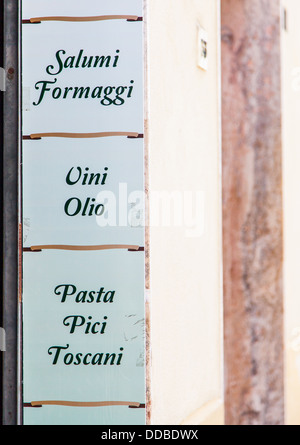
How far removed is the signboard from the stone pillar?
4.34ft

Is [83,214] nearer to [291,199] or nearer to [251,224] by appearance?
[251,224]

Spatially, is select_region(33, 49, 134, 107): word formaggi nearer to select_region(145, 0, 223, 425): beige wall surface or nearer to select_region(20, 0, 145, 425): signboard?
select_region(20, 0, 145, 425): signboard

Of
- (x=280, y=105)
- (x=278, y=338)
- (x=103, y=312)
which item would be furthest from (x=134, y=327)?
(x=280, y=105)

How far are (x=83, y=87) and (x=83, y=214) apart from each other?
0.58 meters

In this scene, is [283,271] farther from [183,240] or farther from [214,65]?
[214,65]

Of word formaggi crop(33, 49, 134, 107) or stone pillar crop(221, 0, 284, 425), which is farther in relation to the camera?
stone pillar crop(221, 0, 284, 425)

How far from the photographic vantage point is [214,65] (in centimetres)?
420

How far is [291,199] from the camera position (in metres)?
4.98

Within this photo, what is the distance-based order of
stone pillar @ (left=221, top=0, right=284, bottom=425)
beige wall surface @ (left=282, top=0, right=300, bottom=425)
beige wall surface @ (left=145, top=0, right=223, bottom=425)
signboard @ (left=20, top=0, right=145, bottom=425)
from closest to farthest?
signboard @ (left=20, top=0, right=145, bottom=425) < beige wall surface @ (left=145, top=0, right=223, bottom=425) < stone pillar @ (left=221, top=0, right=284, bottom=425) < beige wall surface @ (left=282, top=0, right=300, bottom=425)

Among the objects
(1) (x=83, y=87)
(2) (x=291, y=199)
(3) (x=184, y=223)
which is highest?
(1) (x=83, y=87)

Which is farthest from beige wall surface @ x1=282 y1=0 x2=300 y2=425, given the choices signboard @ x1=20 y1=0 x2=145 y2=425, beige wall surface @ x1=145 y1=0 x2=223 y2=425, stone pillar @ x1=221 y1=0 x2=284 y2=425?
signboard @ x1=20 y1=0 x2=145 y2=425

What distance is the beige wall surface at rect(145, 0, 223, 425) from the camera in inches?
130

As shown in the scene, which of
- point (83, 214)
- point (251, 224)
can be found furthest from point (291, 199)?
point (83, 214)

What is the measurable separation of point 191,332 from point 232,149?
125 cm
